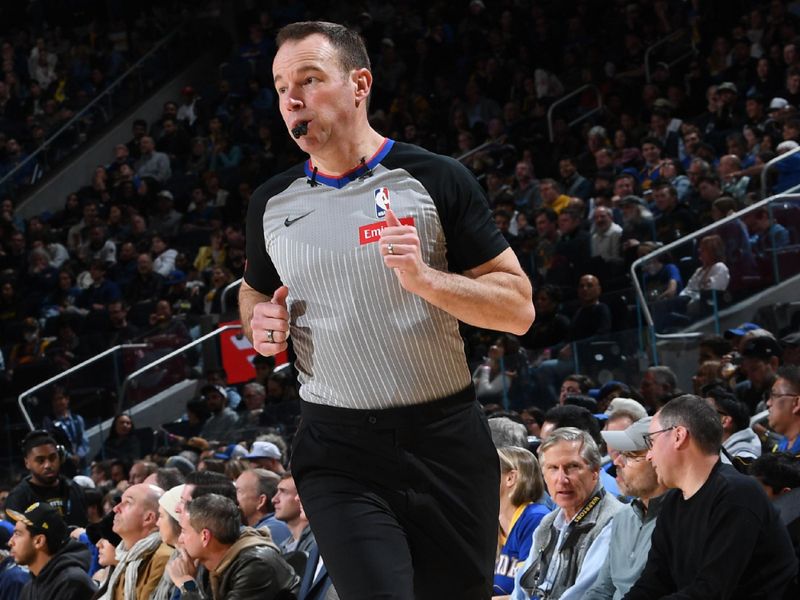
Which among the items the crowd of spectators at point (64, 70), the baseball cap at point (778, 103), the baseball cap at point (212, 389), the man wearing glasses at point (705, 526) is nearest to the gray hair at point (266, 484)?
the man wearing glasses at point (705, 526)

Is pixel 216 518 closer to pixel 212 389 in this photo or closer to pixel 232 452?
pixel 232 452

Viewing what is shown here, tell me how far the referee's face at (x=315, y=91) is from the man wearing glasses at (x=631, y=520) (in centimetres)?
275

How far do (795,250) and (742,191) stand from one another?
1471mm

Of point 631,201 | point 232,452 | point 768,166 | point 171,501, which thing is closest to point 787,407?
point 171,501

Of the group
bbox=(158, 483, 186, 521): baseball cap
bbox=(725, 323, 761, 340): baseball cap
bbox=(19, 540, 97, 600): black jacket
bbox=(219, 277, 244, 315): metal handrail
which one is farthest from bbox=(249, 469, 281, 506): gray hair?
bbox=(219, 277, 244, 315): metal handrail

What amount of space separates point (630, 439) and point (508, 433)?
1.25 m

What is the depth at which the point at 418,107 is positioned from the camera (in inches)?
696

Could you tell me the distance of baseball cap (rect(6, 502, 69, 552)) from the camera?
7434 mm

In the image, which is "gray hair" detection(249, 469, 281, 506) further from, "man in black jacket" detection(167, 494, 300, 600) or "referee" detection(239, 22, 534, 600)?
"referee" detection(239, 22, 534, 600)

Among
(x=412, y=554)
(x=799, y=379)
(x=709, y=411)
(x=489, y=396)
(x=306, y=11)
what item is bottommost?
(x=489, y=396)

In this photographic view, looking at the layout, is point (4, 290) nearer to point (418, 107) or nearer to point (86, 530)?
point (418, 107)

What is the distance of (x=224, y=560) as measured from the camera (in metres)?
6.23

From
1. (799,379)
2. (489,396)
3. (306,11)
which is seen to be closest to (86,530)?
(489,396)

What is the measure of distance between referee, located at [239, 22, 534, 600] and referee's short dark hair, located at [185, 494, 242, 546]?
3458 millimetres
